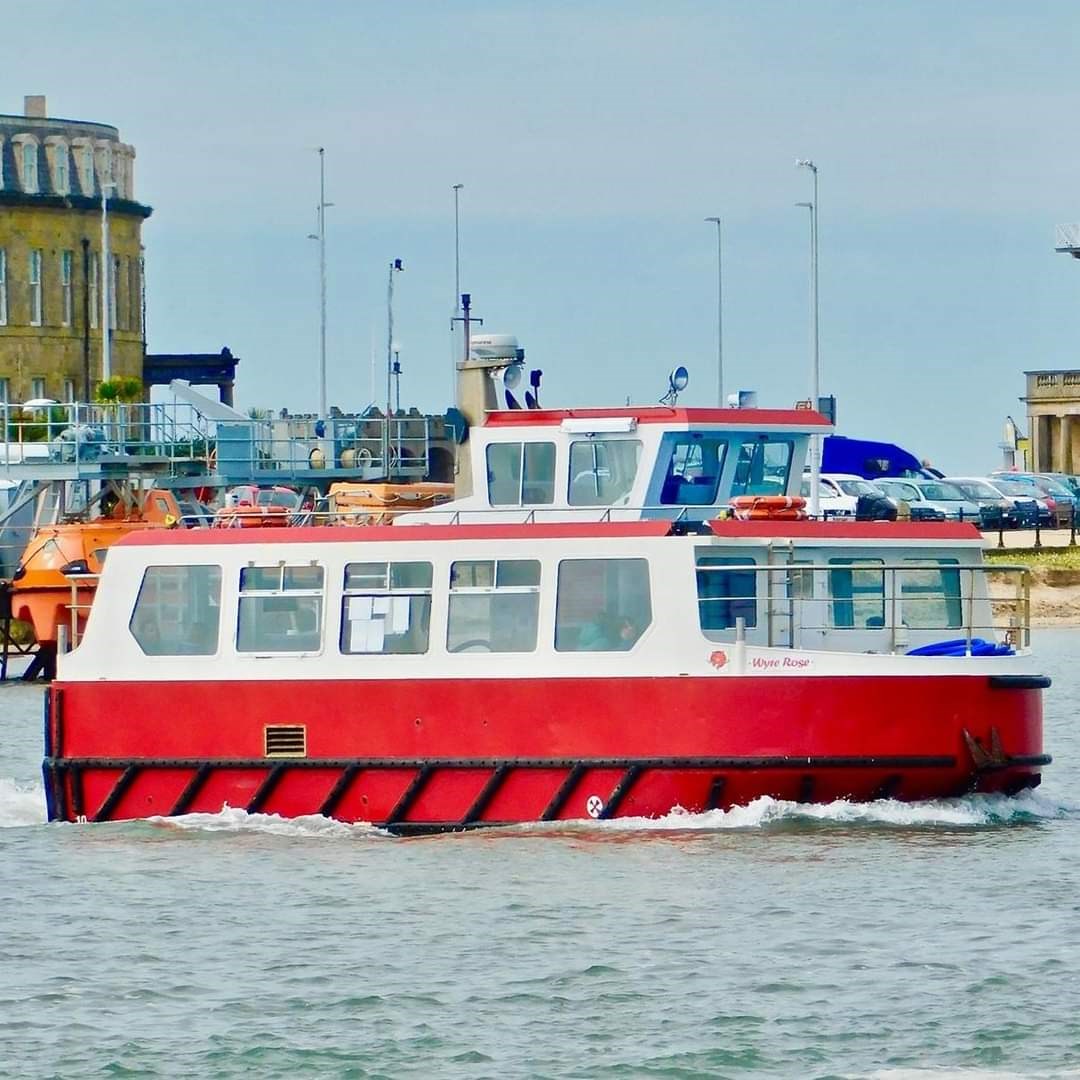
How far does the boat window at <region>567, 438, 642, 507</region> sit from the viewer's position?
28.5 m

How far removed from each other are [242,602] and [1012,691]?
7.45m

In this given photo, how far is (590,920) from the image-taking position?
23.2m

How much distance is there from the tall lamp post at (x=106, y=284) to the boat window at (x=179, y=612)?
169 ft

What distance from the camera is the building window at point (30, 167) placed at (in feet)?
284

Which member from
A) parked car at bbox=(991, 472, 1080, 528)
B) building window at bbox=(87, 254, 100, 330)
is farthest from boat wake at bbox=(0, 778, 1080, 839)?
building window at bbox=(87, 254, 100, 330)

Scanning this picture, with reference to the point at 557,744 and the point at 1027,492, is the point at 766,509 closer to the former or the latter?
the point at 557,744

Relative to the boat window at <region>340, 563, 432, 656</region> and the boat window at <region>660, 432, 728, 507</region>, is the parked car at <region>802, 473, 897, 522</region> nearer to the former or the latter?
the boat window at <region>660, 432, 728, 507</region>

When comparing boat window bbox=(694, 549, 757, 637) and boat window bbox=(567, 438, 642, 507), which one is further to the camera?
boat window bbox=(567, 438, 642, 507)

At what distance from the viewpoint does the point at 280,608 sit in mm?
27625

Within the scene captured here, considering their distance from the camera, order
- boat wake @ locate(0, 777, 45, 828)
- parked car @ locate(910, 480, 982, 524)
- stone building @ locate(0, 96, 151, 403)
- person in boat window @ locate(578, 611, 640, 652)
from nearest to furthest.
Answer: person in boat window @ locate(578, 611, 640, 652) → boat wake @ locate(0, 777, 45, 828) → parked car @ locate(910, 480, 982, 524) → stone building @ locate(0, 96, 151, 403)

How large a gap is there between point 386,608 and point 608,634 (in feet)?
7.42

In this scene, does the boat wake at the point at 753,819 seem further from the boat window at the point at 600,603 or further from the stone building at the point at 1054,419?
the stone building at the point at 1054,419

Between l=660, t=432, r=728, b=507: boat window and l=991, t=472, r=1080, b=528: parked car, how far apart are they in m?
44.4

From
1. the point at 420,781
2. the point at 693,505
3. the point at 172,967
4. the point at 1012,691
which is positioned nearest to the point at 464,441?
the point at 693,505
